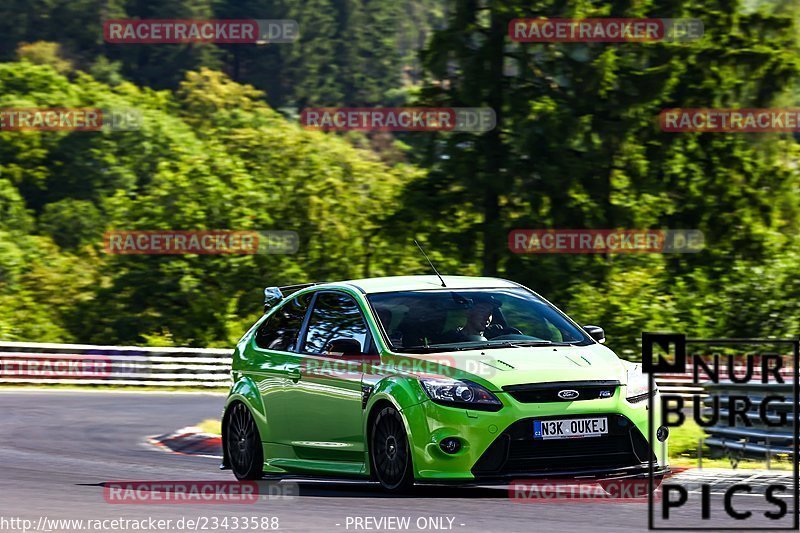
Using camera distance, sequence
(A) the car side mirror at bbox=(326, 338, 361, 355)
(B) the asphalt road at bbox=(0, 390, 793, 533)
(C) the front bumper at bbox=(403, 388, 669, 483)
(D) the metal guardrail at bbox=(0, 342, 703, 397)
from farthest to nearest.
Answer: (D) the metal guardrail at bbox=(0, 342, 703, 397) → (A) the car side mirror at bbox=(326, 338, 361, 355) → (C) the front bumper at bbox=(403, 388, 669, 483) → (B) the asphalt road at bbox=(0, 390, 793, 533)

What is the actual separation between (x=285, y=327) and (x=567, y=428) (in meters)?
3.11

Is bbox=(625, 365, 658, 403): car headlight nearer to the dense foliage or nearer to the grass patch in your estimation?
the grass patch

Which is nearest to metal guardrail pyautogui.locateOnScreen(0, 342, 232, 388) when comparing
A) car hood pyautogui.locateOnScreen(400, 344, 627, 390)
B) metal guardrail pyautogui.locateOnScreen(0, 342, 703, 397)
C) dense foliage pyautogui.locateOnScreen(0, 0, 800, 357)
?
metal guardrail pyautogui.locateOnScreen(0, 342, 703, 397)

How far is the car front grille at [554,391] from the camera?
9.33 m

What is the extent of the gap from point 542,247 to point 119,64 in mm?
89713

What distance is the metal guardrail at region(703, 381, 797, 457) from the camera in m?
12.3

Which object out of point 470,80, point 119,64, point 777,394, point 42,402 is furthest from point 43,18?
point 777,394

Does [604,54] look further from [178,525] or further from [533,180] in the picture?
[178,525]

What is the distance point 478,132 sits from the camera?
37.6m

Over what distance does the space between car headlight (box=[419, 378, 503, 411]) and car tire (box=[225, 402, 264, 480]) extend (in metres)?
2.61

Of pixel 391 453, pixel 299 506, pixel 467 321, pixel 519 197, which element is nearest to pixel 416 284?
pixel 467 321

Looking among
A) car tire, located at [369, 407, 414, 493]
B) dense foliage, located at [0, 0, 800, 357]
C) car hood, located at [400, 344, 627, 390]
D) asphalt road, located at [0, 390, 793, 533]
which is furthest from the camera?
dense foliage, located at [0, 0, 800, 357]

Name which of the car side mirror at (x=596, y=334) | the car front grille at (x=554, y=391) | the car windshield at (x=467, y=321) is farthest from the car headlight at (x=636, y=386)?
the car side mirror at (x=596, y=334)

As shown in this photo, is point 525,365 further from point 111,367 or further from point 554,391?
point 111,367
